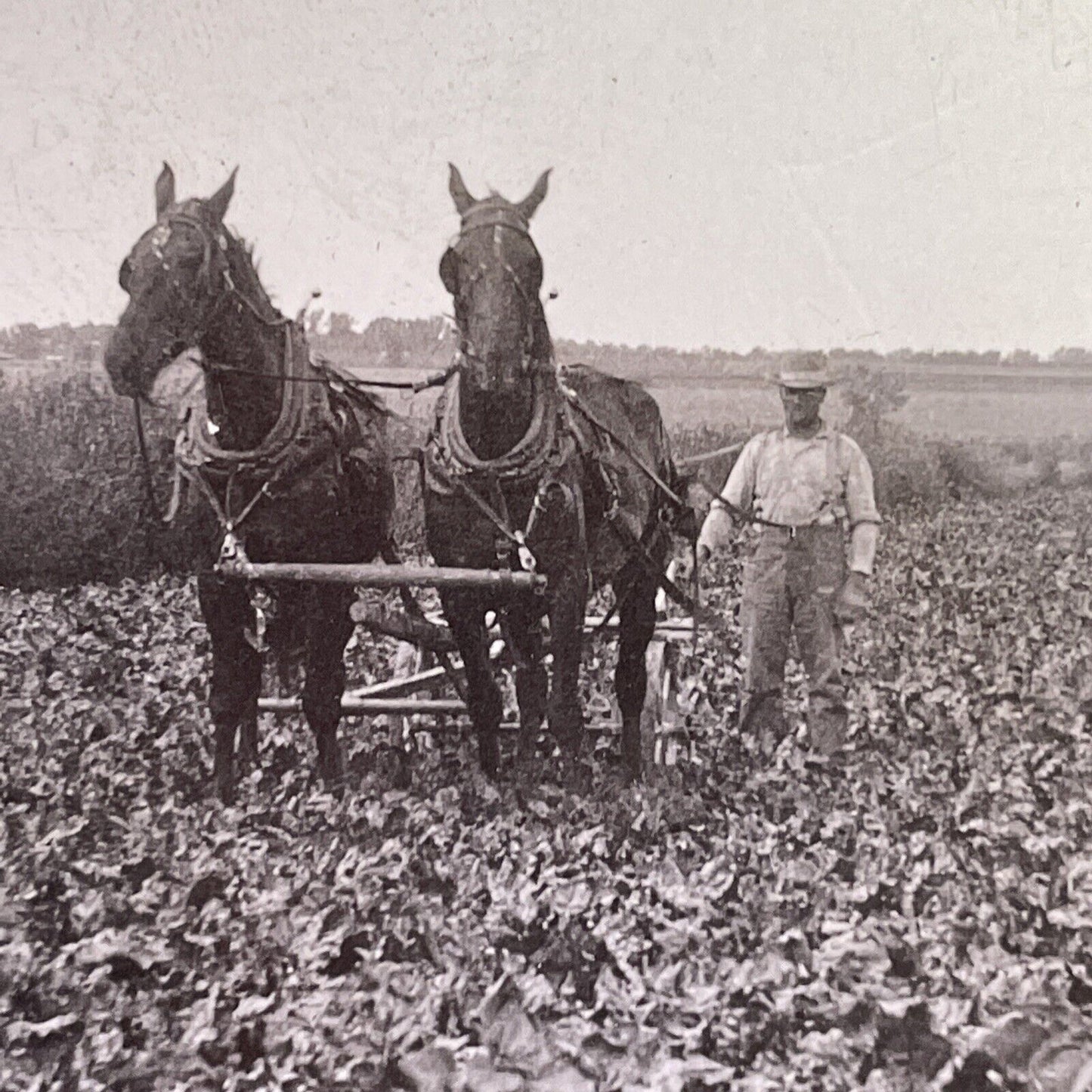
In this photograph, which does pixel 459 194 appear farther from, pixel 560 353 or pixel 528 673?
pixel 528 673

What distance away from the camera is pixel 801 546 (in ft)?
9.86

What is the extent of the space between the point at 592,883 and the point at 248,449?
148 centimetres

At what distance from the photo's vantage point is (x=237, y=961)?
256 cm

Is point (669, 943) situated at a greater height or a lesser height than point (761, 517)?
lesser

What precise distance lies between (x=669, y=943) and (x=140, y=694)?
187 cm

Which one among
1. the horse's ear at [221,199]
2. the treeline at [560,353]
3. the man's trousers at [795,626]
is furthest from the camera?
the man's trousers at [795,626]

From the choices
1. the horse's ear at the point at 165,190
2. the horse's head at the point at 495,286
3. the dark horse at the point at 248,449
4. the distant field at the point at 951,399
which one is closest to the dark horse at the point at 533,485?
the horse's head at the point at 495,286

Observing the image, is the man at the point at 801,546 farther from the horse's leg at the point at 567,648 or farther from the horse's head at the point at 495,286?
the horse's head at the point at 495,286

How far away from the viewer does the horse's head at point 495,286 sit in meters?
2.44

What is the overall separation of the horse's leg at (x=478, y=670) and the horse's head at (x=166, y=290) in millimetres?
977

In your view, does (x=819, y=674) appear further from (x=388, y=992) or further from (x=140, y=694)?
(x=140, y=694)

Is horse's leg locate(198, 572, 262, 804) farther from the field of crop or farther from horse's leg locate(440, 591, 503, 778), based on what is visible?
horse's leg locate(440, 591, 503, 778)

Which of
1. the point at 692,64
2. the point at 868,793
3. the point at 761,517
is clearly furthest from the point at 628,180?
the point at 868,793

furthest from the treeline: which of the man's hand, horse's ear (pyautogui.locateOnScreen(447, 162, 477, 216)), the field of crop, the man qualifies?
the man's hand
